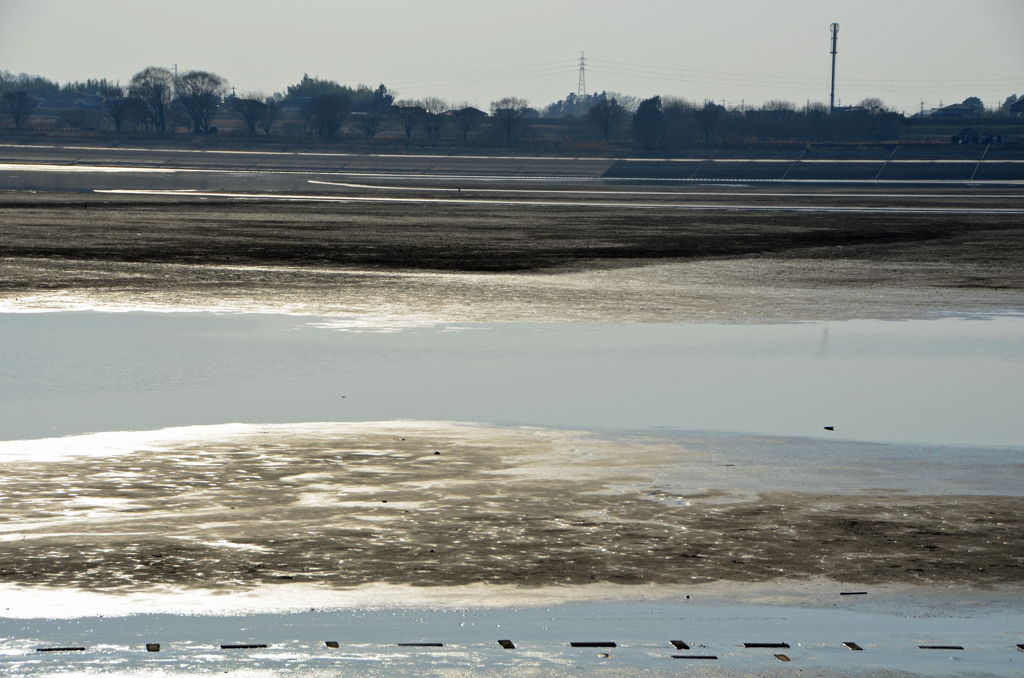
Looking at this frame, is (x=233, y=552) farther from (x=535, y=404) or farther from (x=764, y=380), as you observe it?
(x=764, y=380)

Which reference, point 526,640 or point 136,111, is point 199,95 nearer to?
point 136,111

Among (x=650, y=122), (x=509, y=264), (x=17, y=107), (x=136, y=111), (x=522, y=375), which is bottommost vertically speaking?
(x=522, y=375)

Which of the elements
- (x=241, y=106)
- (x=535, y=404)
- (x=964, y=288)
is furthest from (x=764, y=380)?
(x=241, y=106)

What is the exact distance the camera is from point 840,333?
18.2 metres

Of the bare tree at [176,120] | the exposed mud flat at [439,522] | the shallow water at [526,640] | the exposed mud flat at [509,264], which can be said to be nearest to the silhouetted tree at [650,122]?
the bare tree at [176,120]

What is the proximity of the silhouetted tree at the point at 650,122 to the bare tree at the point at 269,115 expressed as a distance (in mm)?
49826

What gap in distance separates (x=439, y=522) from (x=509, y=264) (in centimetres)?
1982

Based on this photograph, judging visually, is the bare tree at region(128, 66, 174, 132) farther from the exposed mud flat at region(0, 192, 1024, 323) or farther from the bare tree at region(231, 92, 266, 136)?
the exposed mud flat at region(0, 192, 1024, 323)

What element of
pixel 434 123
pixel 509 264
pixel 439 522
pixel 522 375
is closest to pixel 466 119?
pixel 434 123

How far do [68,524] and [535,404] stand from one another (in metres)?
5.51

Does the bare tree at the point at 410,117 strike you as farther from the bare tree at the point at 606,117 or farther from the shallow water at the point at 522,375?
the shallow water at the point at 522,375

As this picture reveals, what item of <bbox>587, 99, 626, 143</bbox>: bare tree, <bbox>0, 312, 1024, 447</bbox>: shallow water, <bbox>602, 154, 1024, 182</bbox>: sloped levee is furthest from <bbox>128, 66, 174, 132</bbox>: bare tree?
<bbox>0, 312, 1024, 447</bbox>: shallow water

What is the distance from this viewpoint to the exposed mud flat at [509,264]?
20.8 m

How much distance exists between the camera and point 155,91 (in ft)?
613
